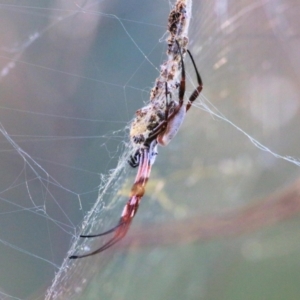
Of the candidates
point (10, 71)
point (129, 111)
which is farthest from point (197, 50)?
point (10, 71)

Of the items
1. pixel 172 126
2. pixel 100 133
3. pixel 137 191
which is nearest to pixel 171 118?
pixel 172 126

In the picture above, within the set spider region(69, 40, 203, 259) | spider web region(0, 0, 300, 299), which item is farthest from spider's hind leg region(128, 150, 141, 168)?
spider web region(0, 0, 300, 299)

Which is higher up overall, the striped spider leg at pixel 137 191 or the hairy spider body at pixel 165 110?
the hairy spider body at pixel 165 110

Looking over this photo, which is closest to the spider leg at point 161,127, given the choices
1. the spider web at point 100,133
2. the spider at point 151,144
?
the spider at point 151,144

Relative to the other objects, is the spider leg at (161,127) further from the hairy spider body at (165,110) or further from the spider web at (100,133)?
the spider web at (100,133)

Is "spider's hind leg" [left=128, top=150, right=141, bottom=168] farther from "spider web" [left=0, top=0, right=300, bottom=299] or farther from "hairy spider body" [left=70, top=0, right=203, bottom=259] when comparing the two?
"spider web" [left=0, top=0, right=300, bottom=299]

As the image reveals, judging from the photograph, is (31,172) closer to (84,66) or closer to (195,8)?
(84,66)

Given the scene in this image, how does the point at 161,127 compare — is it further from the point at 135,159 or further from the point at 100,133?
the point at 100,133
